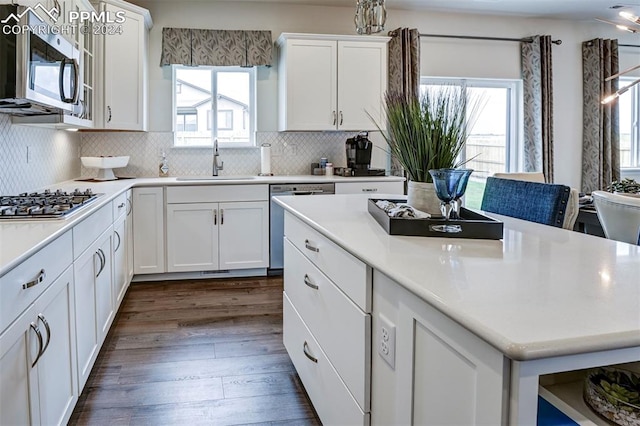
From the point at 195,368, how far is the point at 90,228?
907 mm

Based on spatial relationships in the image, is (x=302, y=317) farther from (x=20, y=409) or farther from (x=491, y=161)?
(x=491, y=161)

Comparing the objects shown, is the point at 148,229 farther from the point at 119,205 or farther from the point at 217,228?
the point at 119,205

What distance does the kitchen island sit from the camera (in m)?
0.82

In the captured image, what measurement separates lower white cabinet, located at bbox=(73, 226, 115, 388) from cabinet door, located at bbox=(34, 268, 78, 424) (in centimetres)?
Result: 13

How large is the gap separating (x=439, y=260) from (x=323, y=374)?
89 centimetres

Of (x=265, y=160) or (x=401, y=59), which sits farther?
(x=401, y=59)

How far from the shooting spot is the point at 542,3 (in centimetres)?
509

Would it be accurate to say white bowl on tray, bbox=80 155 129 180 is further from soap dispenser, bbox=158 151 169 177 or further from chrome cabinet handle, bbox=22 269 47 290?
chrome cabinet handle, bbox=22 269 47 290

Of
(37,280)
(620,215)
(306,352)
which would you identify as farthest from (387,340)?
(620,215)

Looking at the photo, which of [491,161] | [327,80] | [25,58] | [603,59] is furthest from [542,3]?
[25,58]

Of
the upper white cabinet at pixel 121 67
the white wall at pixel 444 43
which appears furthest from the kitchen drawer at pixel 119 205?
the white wall at pixel 444 43

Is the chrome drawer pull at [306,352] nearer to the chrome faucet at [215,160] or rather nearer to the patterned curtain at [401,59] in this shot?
the chrome faucet at [215,160]

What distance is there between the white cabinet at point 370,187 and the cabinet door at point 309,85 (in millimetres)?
634

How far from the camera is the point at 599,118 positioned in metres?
5.71
